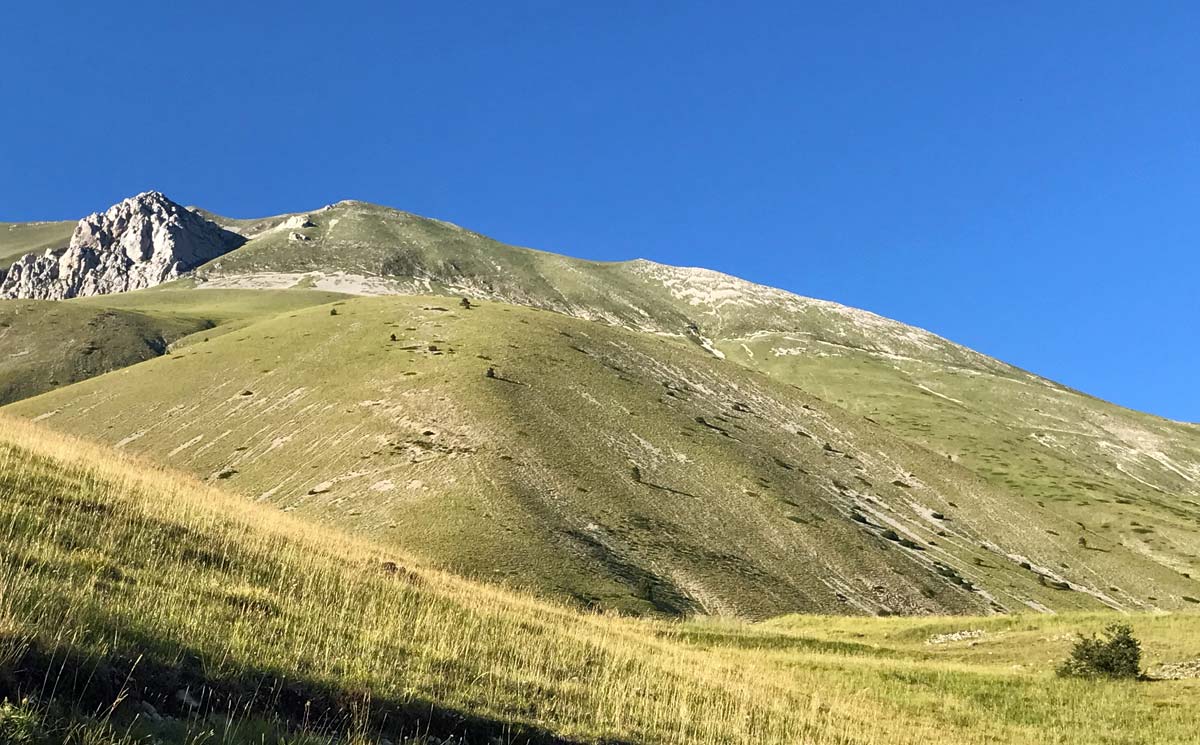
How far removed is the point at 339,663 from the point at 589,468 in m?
55.2

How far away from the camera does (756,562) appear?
61.8 meters

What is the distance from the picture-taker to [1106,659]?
29172mm

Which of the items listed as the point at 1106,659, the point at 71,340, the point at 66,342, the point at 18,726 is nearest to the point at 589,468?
the point at 1106,659

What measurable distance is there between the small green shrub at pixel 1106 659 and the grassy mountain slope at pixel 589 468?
2459cm

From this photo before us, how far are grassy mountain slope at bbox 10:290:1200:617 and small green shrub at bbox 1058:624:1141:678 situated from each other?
2459 centimetres

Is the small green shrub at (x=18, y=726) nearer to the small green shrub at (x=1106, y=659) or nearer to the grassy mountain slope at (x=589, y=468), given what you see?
the small green shrub at (x=1106, y=659)

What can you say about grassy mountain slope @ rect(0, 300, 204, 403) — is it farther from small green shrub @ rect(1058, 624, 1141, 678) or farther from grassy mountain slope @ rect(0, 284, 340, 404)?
small green shrub @ rect(1058, 624, 1141, 678)

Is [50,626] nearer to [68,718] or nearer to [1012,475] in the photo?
[68,718]

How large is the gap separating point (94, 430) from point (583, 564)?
58.3m

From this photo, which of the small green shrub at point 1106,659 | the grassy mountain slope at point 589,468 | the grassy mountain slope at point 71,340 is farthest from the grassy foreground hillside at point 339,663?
the grassy mountain slope at point 71,340

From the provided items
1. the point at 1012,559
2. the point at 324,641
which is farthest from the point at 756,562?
the point at 324,641

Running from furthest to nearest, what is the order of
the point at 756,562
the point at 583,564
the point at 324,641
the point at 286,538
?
the point at 756,562
the point at 583,564
the point at 286,538
the point at 324,641

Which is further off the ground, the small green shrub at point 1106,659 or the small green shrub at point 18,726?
the small green shrub at point 18,726

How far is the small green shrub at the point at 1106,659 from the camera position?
2894 cm
